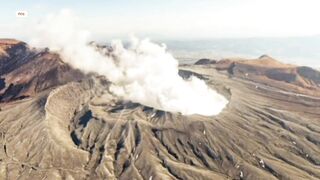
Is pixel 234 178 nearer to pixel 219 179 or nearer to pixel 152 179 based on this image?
pixel 219 179


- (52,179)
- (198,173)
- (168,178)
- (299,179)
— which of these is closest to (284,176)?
(299,179)

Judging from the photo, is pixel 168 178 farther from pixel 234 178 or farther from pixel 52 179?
pixel 52 179

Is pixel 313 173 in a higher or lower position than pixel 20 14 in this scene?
lower

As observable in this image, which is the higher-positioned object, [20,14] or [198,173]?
[20,14]

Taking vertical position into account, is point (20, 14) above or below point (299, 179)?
above

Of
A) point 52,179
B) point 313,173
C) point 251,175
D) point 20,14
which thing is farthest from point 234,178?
point 20,14

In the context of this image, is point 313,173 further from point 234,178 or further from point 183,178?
point 183,178

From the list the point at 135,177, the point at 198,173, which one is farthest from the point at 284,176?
the point at 135,177
